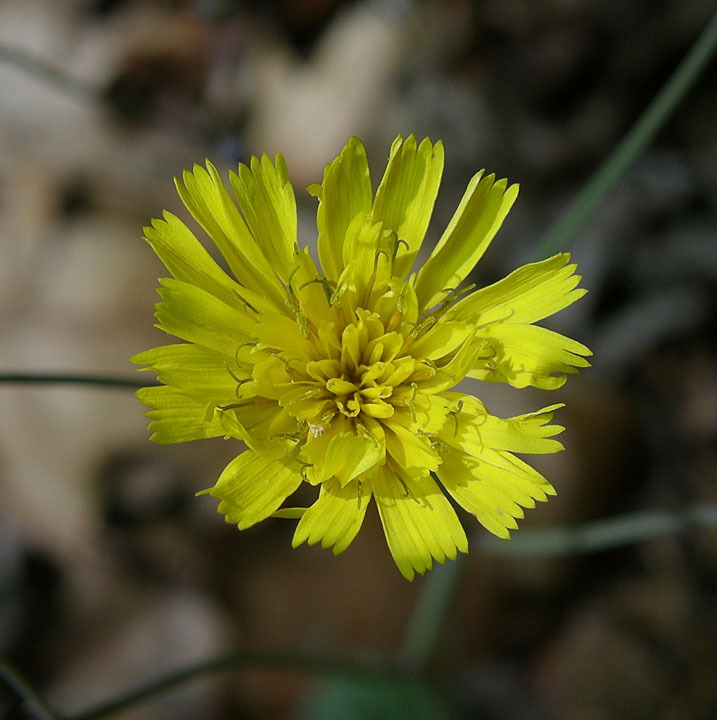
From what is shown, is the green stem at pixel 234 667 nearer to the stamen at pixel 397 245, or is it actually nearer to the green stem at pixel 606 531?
the green stem at pixel 606 531

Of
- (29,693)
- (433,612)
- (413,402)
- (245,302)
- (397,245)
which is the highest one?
(397,245)

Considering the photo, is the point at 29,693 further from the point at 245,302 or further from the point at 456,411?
the point at 456,411

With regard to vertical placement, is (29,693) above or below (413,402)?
below

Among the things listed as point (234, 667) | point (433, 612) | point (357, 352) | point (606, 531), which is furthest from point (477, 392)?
point (234, 667)

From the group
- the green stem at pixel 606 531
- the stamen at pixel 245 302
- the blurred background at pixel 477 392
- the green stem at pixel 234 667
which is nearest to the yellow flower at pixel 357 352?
the stamen at pixel 245 302

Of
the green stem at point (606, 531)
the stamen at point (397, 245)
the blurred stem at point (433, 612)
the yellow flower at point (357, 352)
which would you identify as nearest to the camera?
the yellow flower at point (357, 352)

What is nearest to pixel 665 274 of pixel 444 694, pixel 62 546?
pixel 444 694

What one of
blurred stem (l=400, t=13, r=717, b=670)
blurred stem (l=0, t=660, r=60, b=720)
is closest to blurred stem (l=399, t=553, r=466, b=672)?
blurred stem (l=400, t=13, r=717, b=670)
